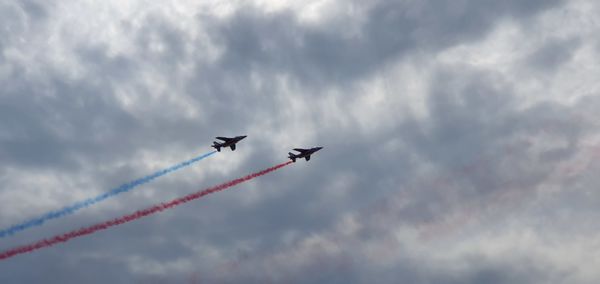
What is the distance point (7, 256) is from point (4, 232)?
7.20 m

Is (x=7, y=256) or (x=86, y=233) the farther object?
(x=86, y=233)

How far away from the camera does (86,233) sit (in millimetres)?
190750

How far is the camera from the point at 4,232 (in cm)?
18125

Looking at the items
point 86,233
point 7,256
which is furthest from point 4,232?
point 86,233

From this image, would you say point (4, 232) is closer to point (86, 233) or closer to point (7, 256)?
point (7, 256)

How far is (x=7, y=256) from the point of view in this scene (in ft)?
587

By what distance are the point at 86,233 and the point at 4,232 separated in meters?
22.7

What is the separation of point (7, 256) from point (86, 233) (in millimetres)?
22583
